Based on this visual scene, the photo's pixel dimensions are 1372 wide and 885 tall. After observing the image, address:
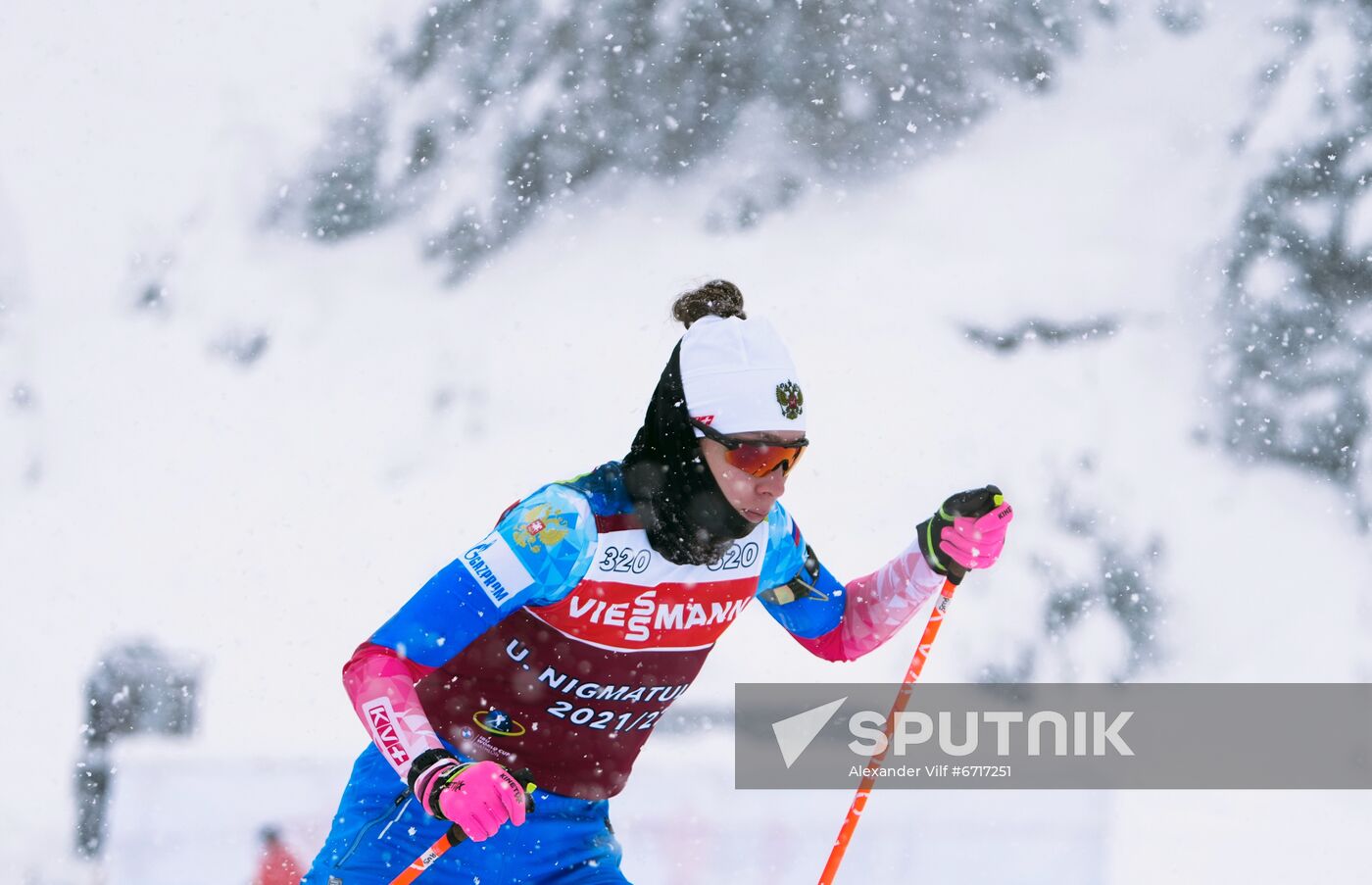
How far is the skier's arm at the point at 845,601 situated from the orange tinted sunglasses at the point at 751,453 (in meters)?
0.42

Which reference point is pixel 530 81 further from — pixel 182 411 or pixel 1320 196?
pixel 1320 196

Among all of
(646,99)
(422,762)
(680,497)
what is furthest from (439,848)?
(646,99)

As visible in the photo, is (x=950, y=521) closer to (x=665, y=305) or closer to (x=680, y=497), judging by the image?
(x=680, y=497)

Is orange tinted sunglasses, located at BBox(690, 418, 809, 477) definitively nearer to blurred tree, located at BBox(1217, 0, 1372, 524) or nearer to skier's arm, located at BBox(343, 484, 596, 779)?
skier's arm, located at BBox(343, 484, 596, 779)

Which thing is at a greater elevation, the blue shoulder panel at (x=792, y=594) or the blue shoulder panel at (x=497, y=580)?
the blue shoulder panel at (x=497, y=580)

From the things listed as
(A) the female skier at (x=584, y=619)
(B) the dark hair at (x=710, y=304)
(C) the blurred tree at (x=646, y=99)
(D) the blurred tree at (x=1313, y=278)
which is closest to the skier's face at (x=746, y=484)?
(A) the female skier at (x=584, y=619)

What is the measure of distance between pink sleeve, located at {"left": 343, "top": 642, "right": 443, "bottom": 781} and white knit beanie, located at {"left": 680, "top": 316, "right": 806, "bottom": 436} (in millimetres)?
758

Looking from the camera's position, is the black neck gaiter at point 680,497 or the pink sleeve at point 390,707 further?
the black neck gaiter at point 680,497

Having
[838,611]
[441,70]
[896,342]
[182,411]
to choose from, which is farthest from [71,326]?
[838,611]

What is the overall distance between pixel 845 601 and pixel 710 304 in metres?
0.80

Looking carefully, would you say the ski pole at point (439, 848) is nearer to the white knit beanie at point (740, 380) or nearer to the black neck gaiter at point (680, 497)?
the black neck gaiter at point (680, 497)

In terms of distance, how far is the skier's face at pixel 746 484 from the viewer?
2.61 metres

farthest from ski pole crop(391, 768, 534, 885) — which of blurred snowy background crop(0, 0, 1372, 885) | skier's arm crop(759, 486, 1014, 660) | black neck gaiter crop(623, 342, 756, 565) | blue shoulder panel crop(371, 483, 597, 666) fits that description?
blurred snowy background crop(0, 0, 1372, 885)

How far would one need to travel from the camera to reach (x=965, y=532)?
308 centimetres
